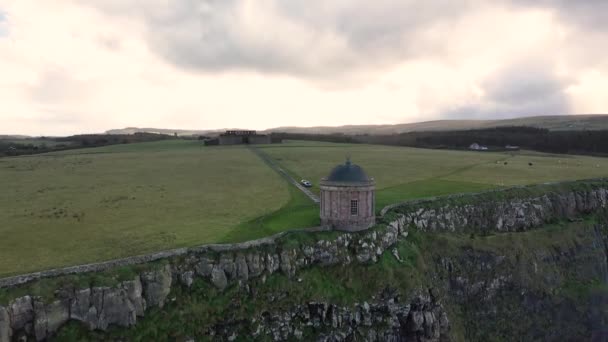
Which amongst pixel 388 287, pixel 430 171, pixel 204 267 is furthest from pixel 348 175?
pixel 430 171

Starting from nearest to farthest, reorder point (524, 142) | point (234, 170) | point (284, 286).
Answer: point (284, 286) → point (234, 170) → point (524, 142)

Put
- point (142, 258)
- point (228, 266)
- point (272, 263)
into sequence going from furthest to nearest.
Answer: point (272, 263) → point (228, 266) → point (142, 258)

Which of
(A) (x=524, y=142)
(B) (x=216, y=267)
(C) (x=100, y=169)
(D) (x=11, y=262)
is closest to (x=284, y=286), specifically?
(B) (x=216, y=267)

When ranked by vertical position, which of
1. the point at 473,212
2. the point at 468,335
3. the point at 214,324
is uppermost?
the point at 473,212

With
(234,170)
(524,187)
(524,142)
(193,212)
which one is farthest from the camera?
(524,142)

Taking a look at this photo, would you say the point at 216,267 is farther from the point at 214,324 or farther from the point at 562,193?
the point at 562,193

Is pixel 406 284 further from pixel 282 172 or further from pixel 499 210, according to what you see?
pixel 282 172

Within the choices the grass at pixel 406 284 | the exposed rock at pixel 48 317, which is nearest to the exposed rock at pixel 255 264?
the grass at pixel 406 284

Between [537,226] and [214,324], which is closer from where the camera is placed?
[214,324]

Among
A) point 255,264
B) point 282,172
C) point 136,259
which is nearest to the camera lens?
point 136,259
